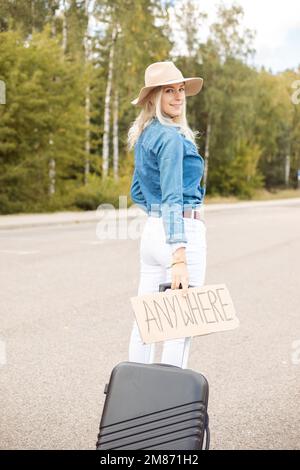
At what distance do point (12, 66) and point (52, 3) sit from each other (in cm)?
580

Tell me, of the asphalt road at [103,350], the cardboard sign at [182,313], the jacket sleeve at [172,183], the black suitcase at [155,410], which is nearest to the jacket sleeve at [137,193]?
the jacket sleeve at [172,183]

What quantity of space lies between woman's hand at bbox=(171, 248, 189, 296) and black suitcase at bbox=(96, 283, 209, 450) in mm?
394

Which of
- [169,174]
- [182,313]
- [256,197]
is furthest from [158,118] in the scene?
[256,197]

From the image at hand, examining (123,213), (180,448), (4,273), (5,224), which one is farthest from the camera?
(123,213)

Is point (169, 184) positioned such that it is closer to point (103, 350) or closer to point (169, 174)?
point (169, 174)

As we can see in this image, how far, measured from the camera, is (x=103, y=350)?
5.53 m

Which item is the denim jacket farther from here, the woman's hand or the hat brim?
the hat brim

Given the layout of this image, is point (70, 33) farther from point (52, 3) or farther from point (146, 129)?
point (146, 129)

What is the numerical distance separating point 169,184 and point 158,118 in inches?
13.2

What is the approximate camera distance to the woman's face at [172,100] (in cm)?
341

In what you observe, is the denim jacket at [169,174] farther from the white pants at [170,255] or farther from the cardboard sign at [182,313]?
the cardboard sign at [182,313]

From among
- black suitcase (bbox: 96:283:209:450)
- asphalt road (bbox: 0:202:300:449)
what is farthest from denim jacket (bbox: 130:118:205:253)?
asphalt road (bbox: 0:202:300:449)

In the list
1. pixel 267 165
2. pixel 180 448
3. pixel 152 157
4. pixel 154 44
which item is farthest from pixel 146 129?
pixel 267 165
